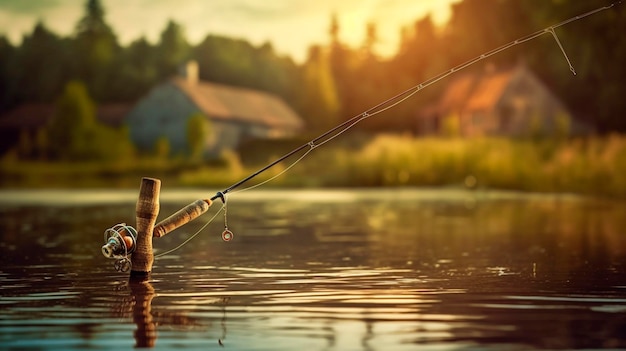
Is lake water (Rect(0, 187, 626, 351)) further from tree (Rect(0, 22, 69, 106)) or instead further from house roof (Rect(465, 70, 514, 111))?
tree (Rect(0, 22, 69, 106))

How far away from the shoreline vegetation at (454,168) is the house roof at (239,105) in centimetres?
1609

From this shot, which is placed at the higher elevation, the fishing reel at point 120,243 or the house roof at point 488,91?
the house roof at point 488,91

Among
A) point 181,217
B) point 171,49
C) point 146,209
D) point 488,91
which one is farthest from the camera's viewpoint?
point 171,49

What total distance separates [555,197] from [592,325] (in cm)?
2533

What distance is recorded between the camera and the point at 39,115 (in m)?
82.6

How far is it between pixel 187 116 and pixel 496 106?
19.3 metres

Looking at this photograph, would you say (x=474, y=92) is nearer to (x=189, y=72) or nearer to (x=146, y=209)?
(x=189, y=72)

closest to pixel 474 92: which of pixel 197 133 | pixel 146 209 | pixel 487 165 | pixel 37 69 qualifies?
pixel 197 133

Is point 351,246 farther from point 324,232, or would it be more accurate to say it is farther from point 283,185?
point 283,185

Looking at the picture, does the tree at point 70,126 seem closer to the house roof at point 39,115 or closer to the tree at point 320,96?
the house roof at point 39,115

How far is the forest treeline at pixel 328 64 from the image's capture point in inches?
2330

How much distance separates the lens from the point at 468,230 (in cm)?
2048

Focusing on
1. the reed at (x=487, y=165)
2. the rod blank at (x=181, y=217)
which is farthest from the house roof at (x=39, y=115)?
the rod blank at (x=181, y=217)

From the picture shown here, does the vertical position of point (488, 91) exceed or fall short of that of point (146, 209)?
it exceeds it
